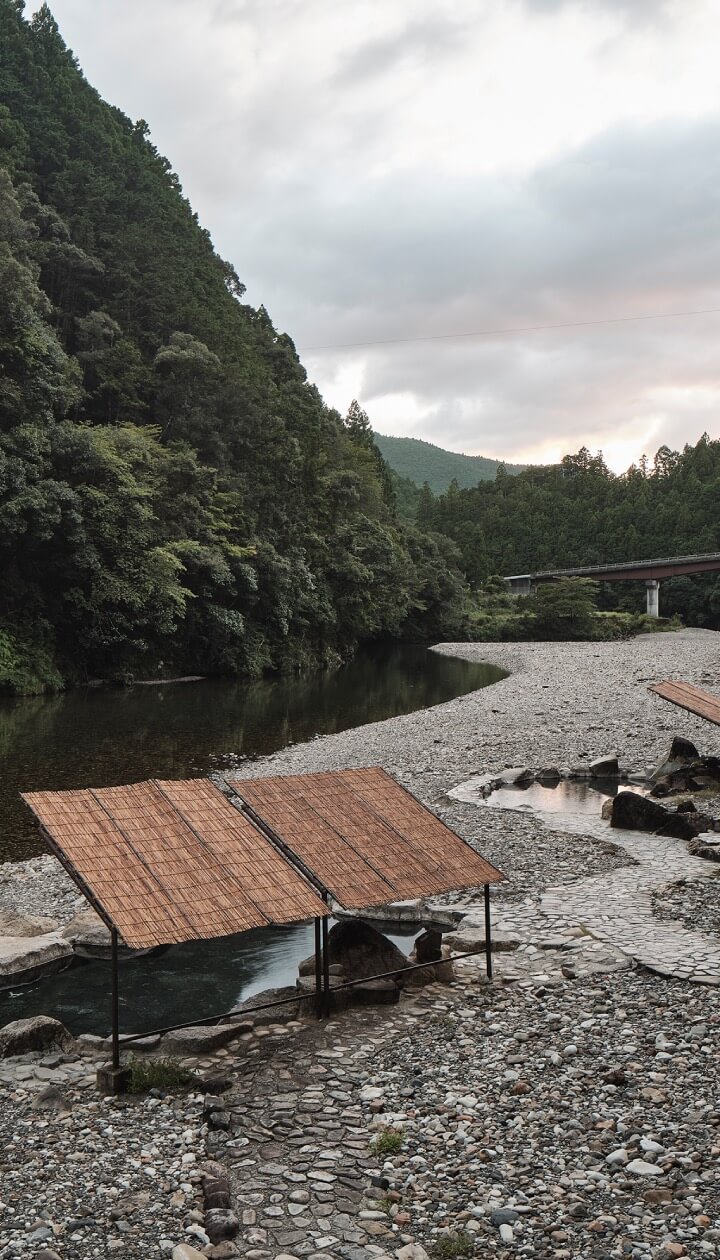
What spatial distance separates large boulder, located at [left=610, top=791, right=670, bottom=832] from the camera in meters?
17.9

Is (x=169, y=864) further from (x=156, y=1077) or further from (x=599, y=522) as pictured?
(x=599, y=522)

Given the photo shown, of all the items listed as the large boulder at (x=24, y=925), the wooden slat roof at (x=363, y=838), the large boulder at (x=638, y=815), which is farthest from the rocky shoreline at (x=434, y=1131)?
the large boulder at (x=638, y=815)

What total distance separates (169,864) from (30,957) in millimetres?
3632

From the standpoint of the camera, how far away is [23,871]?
16156mm

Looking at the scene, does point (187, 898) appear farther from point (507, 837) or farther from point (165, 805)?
point (507, 837)

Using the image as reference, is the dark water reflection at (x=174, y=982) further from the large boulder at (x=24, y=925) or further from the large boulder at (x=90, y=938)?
the large boulder at (x=24, y=925)

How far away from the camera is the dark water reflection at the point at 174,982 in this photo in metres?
10.7

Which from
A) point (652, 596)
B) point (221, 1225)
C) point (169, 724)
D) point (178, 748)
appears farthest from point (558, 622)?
point (221, 1225)

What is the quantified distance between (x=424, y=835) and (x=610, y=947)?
2.72 m

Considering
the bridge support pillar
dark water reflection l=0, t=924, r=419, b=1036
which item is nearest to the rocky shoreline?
dark water reflection l=0, t=924, r=419, b=1036

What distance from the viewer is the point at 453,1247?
237 inches

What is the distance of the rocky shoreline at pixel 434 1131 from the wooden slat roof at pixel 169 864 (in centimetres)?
142

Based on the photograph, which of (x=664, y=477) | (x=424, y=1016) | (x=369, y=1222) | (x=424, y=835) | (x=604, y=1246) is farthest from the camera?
(x=664, y=477)

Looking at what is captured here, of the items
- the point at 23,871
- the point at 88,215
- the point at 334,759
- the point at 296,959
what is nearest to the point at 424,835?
the point at 296,959
